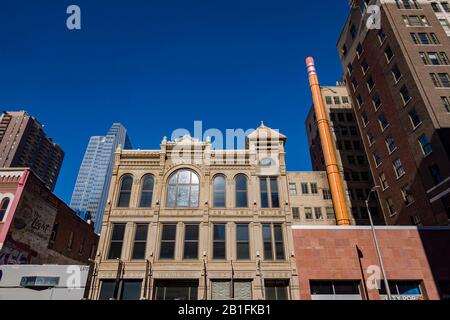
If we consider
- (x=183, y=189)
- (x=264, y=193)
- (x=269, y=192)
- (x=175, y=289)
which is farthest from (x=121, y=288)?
(x=269, y=192)

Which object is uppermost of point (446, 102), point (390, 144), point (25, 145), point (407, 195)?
point (25, 145)

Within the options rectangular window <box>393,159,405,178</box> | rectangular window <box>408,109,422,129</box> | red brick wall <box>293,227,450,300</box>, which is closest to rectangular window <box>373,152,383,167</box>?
rectangular window <box>393,159,405,178</box>

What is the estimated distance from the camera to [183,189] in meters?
25.8

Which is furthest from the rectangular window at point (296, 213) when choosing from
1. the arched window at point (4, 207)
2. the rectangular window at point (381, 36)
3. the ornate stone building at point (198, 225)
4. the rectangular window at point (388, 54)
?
the arched window at point (4, 207)

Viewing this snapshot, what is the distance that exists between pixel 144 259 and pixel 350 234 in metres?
16.7

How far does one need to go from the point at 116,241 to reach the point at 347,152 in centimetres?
4784

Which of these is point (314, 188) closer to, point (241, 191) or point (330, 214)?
point (330, 214)

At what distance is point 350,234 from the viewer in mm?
23312

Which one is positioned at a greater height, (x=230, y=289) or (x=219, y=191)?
(x=219, y=191)

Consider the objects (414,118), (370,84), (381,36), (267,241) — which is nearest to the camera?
(267,241)

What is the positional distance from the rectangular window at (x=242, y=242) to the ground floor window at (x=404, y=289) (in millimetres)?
10313

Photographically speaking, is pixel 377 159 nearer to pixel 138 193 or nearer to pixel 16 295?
pixel 138 193

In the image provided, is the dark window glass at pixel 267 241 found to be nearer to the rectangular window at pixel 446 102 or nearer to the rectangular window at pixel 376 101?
the rectangular window at pixel 446 102

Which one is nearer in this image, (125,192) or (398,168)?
(125,192)
